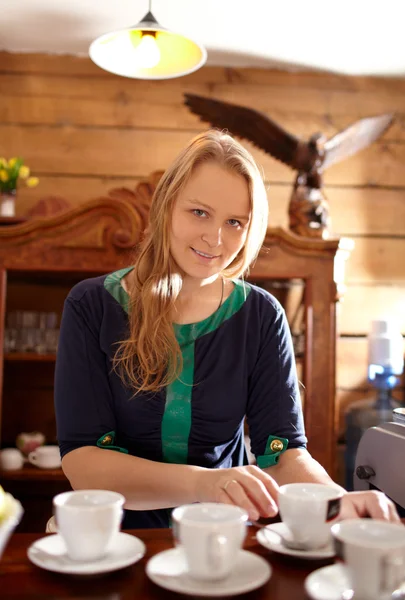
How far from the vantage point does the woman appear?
3.92 ft

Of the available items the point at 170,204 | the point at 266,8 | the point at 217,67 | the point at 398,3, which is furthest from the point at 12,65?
the point at 170,204

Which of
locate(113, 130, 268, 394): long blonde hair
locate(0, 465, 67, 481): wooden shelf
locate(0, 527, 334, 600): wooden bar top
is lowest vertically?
locate(0, 465, 67, 481): wooden shelf

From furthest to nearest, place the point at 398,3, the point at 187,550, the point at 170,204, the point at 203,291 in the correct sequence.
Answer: the point at 398,3 < the point at 203,291 < the point at 170,204 < the point at 187,550

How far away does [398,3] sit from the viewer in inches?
90.3

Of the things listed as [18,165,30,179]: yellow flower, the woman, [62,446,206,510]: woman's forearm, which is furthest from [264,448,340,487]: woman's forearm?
[18,165,30,179]: yellow flower

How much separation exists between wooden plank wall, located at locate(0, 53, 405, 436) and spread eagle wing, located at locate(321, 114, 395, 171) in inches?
9.3

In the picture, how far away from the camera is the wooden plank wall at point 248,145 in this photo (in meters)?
2.79

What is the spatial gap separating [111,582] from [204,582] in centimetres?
10

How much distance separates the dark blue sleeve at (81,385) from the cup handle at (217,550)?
0.55 m

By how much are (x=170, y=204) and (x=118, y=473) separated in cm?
51

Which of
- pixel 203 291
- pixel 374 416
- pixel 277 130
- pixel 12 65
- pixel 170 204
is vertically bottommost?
pixel 374 416

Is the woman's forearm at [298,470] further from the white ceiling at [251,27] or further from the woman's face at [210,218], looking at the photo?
the white ceiling at [251,27]

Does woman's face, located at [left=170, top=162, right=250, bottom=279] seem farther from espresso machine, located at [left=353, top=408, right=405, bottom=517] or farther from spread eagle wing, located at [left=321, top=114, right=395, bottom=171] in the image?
spread eagle wing, located at [left=321, top=114, right=395, bottom=171]

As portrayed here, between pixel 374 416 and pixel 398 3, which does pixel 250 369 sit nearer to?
pixel 374 416
